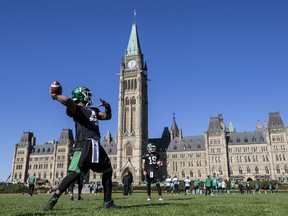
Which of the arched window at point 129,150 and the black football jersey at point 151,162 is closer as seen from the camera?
the black football jersey at point 151,162

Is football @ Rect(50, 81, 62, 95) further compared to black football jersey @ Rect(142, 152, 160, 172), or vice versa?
black football jersey @ Rect(142, 152, 160, 172)

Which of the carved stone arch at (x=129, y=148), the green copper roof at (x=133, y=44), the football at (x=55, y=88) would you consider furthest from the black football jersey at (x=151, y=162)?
the green copper roof at (x=133, y=44)

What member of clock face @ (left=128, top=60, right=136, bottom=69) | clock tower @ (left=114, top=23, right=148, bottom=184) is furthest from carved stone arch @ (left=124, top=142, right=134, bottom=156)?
clock face @ (left=128, top=60, right=136, bottom=69)

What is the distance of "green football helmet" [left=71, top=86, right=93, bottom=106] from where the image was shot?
23.7ft

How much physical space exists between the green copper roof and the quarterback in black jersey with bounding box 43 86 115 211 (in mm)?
92948

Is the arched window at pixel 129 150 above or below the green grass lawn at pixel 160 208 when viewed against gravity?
above

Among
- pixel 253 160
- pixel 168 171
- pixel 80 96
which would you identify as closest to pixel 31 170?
pixel 168 171

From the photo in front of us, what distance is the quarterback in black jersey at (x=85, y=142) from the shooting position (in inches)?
250

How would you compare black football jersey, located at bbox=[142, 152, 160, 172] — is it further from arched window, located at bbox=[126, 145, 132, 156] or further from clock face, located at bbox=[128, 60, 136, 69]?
clock face, located at bbox=[128, 60, 136, 69]

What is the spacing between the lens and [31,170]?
106250 millimetres

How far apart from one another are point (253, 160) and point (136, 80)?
142 feet

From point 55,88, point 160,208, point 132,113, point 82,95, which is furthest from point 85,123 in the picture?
point 132,113

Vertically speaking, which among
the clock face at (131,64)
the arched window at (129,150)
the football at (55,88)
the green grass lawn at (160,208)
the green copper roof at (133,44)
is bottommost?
the green grass lawn at (160,208)

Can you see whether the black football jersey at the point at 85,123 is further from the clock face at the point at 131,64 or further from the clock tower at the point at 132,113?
the clock face at the point at 131,64
